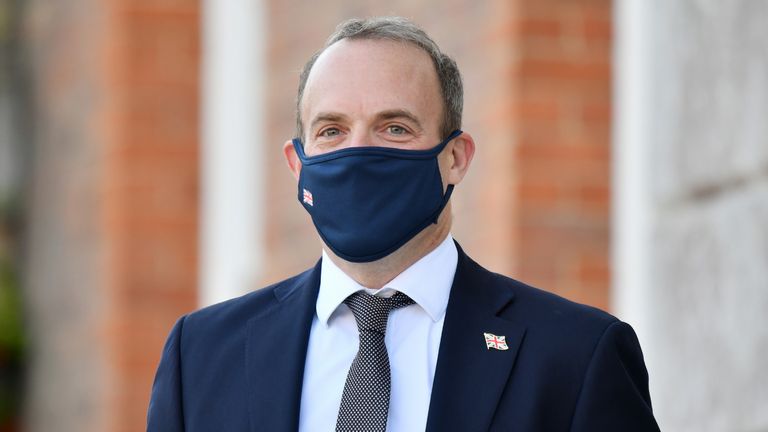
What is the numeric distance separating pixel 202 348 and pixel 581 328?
675 millimetres

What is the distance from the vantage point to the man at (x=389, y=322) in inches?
113

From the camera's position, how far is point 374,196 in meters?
3.01

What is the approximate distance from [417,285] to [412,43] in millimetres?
423

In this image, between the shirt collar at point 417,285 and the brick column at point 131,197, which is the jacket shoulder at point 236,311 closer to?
the shirt collar at point 417,285

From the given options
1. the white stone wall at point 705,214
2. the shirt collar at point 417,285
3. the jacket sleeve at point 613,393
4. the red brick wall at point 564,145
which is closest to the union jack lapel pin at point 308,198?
the shirt collar at point 417,285

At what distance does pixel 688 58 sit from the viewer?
13.8 ft

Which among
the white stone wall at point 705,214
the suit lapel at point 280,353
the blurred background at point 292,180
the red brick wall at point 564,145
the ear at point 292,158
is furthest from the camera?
the red brick wall at point 564,145

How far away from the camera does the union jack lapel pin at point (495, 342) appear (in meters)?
2.94

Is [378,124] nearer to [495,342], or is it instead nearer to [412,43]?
[412,43]

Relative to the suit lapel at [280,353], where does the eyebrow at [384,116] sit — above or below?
above

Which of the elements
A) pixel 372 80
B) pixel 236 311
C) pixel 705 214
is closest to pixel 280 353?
pixel 236 311

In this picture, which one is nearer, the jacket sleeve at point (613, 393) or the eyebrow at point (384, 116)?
the jacket sleeve at point (613, 393)

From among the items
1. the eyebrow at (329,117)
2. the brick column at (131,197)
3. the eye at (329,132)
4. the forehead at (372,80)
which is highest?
the forehead at (372,80)

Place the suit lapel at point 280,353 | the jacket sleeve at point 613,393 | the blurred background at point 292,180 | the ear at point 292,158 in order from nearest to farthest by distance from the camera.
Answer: the jacket sleeve at point 613,393 → the suit lapel at point 280,353 → the ear at point 292,158 → the blurred background at point 292,180
